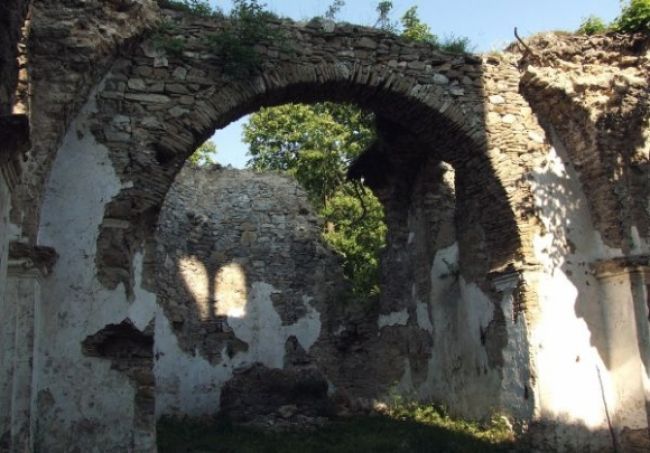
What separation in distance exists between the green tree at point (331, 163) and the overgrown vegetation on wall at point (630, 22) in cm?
875

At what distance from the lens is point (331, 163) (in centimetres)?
1928

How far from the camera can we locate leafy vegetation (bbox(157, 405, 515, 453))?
822 centimetres

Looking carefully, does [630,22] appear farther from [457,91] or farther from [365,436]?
[365,436]

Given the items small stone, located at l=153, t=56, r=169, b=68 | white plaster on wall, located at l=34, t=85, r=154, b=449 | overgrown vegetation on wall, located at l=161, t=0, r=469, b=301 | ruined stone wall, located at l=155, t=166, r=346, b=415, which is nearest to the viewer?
white plaster on wall, located at l=34, t=85, r=154, b=449

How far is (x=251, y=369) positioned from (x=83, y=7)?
7.61 metres

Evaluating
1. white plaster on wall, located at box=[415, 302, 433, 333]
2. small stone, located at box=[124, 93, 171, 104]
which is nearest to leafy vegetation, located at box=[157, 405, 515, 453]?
white plaster on wall, located at box=[415, 302, 433, 333]

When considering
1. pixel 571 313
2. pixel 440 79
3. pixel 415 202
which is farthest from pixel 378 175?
pixel 571 313

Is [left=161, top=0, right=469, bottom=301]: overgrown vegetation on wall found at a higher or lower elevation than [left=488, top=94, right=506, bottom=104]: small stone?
higher

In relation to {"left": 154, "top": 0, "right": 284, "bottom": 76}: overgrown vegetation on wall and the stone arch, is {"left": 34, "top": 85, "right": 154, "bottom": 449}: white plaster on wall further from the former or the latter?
{"left": 154, "top": 0, "right": 284, "bottom": 76}: overgrown vegetation on wall

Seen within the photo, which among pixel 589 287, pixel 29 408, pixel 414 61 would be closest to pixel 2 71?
pixel 29 408

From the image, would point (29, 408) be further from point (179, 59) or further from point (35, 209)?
point (179, 59)

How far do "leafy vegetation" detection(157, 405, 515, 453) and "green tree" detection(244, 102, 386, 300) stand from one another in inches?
252

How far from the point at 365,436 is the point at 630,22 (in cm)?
605

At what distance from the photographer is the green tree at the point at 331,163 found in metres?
17.8
